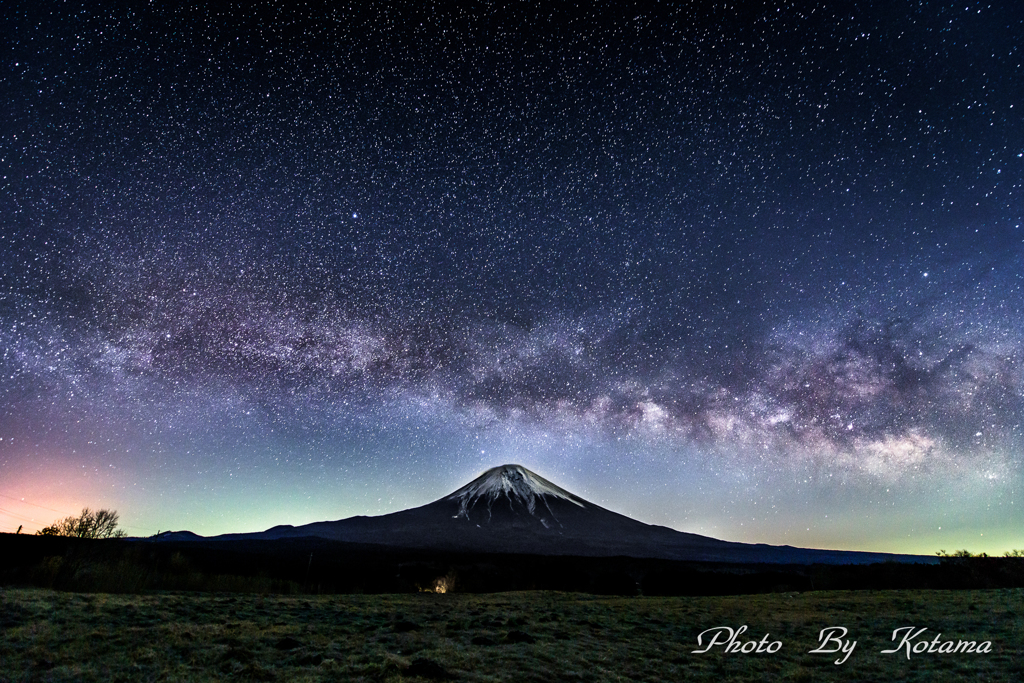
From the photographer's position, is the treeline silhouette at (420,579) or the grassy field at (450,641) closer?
the grassy field at (450,641)

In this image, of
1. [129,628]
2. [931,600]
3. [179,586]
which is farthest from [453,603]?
[931,600]

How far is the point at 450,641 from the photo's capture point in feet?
39.2

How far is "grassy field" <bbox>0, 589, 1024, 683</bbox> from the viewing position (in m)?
9.37

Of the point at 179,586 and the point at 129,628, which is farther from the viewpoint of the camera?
the point at 179,586

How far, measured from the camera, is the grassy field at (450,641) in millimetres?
9367

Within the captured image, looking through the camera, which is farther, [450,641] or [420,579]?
[420,579]

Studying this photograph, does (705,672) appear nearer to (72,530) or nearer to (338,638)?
(338,638)

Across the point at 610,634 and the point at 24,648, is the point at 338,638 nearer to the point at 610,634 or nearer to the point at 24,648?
the point at 24,648

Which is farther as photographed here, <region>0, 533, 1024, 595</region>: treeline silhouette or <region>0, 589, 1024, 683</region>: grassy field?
<region>0, 533, 1024, 595</region>: treeline silhouette

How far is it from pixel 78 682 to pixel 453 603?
46.4ft

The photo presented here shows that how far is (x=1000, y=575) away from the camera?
3612 cm

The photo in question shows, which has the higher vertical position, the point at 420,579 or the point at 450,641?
the point at 450,641

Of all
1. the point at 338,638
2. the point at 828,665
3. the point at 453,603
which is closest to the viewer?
the point at 828,665

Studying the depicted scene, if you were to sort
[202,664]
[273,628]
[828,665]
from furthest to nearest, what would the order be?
[273,628]
[828,665]
[202,664]
